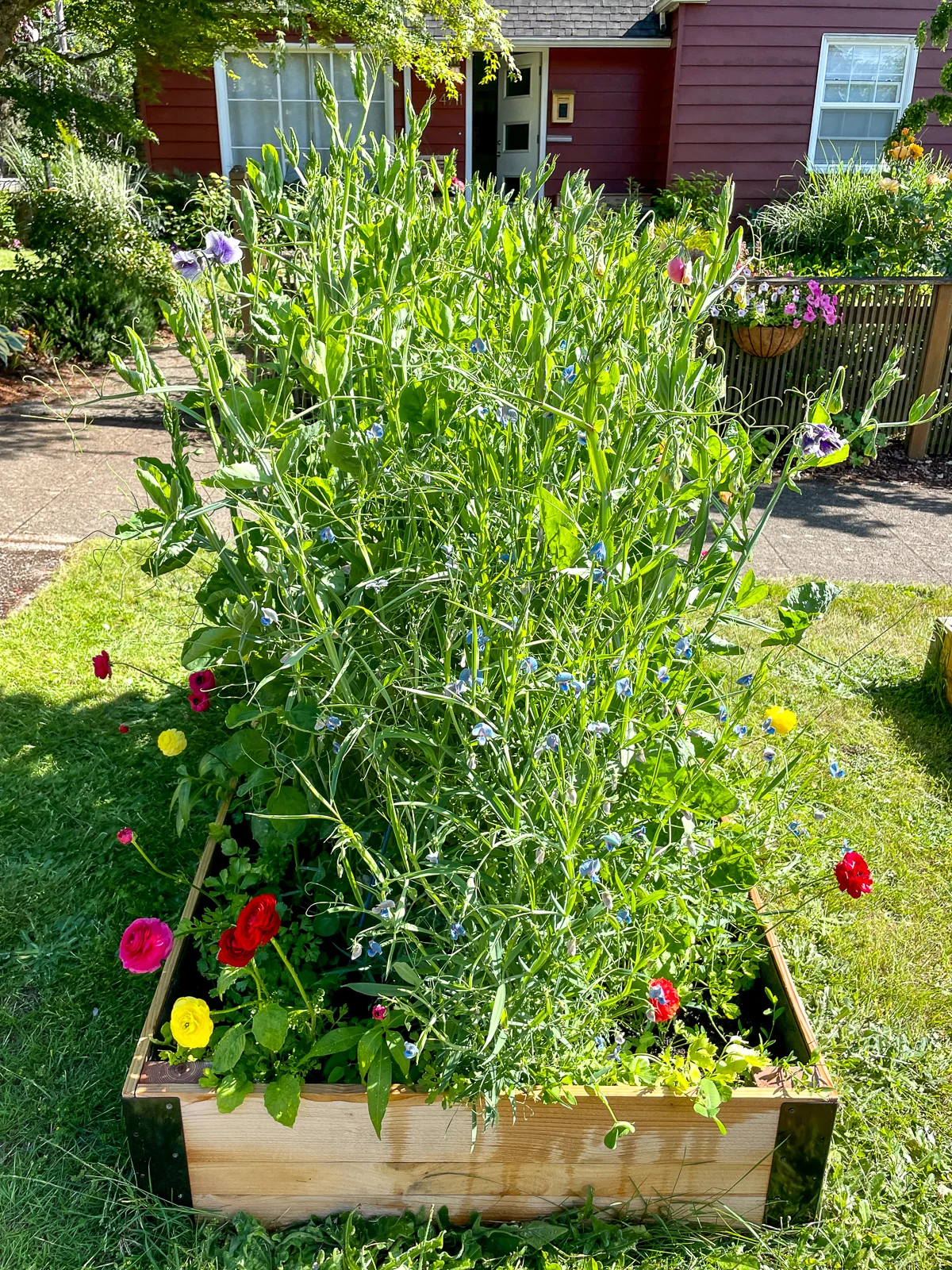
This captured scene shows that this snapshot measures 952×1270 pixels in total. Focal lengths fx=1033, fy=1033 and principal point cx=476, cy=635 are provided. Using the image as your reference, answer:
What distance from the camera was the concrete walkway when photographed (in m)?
4.96

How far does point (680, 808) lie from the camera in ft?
Result: 5.91

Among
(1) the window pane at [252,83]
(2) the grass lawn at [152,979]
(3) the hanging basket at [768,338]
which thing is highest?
(1) the window pane at [252,83]

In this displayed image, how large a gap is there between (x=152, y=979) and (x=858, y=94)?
44.3ft

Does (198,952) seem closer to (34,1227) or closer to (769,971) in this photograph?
(34,1227)

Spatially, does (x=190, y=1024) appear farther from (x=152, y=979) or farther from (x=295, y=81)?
(x=295, y=81)

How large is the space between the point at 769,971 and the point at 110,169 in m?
8.97

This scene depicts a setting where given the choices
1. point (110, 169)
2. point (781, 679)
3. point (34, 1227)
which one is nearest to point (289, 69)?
point (110, 169)

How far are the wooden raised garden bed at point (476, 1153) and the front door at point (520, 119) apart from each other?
516 inches

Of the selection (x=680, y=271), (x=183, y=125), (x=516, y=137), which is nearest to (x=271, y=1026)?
(x=680, y=271)

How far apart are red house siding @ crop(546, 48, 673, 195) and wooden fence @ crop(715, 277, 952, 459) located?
273 inches

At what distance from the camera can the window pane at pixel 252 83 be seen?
42.9ft

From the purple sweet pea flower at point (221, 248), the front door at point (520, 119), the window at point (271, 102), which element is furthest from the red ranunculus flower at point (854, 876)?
the window at point (271, 102)

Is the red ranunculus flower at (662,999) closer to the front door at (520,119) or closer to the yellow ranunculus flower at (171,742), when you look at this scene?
the yellow ranunculus flower at (171,742)

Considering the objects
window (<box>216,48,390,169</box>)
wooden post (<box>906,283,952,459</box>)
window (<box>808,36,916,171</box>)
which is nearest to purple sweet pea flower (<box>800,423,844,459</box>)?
wooden post (<box>906,283,952,459</box>)
